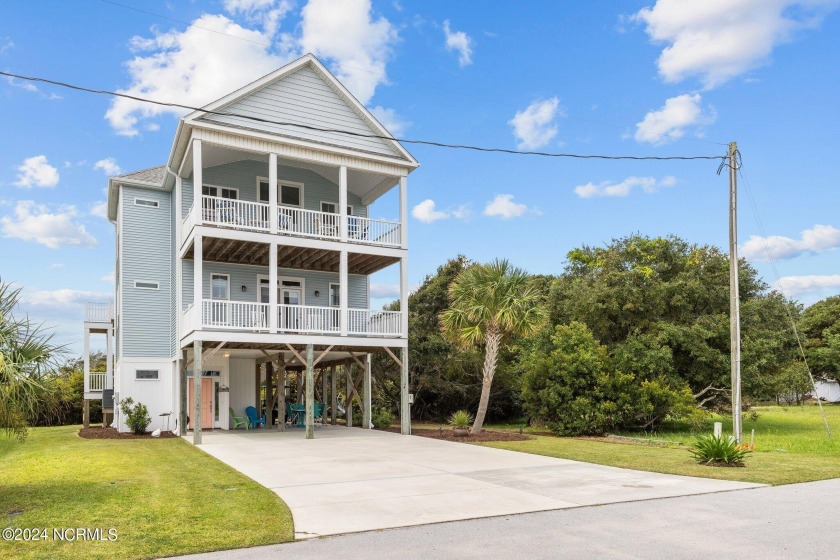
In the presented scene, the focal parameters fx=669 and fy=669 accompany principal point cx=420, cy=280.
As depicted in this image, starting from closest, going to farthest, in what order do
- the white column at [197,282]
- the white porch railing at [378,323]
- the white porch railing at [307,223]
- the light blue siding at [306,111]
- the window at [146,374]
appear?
1. the white column at [197,282]
2. the light blue siding at [306,111]
3. the white porch railing at [307,223]
4. the white porch railing at [378,323]
5. the window at [146,374]

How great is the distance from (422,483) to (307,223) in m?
14.3

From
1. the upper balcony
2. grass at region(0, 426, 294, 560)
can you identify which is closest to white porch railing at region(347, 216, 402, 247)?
the upper balcony

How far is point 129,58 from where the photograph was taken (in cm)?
1639

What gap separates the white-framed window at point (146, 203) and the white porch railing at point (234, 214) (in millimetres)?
3184

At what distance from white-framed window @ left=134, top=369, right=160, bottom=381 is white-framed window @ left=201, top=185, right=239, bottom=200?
21.6ft

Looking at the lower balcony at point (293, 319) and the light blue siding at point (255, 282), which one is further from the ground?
the light blue siding at point (255, 282)

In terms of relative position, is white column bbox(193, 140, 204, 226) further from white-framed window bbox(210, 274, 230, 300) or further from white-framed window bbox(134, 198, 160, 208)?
white-framed window bbox(134, 198, 160, 208)

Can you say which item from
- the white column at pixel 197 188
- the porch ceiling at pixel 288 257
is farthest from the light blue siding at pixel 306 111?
the porch ceiling at pixel 288 257

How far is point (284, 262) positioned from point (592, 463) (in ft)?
45.8

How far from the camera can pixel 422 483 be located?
10719mm

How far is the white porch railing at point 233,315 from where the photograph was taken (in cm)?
1934

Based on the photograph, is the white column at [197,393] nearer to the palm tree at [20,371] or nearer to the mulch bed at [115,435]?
the mulch bed at [115,435]

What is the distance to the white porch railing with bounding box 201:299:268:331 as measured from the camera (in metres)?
19.3

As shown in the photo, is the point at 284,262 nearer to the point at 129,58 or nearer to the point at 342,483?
the point at 129,58
